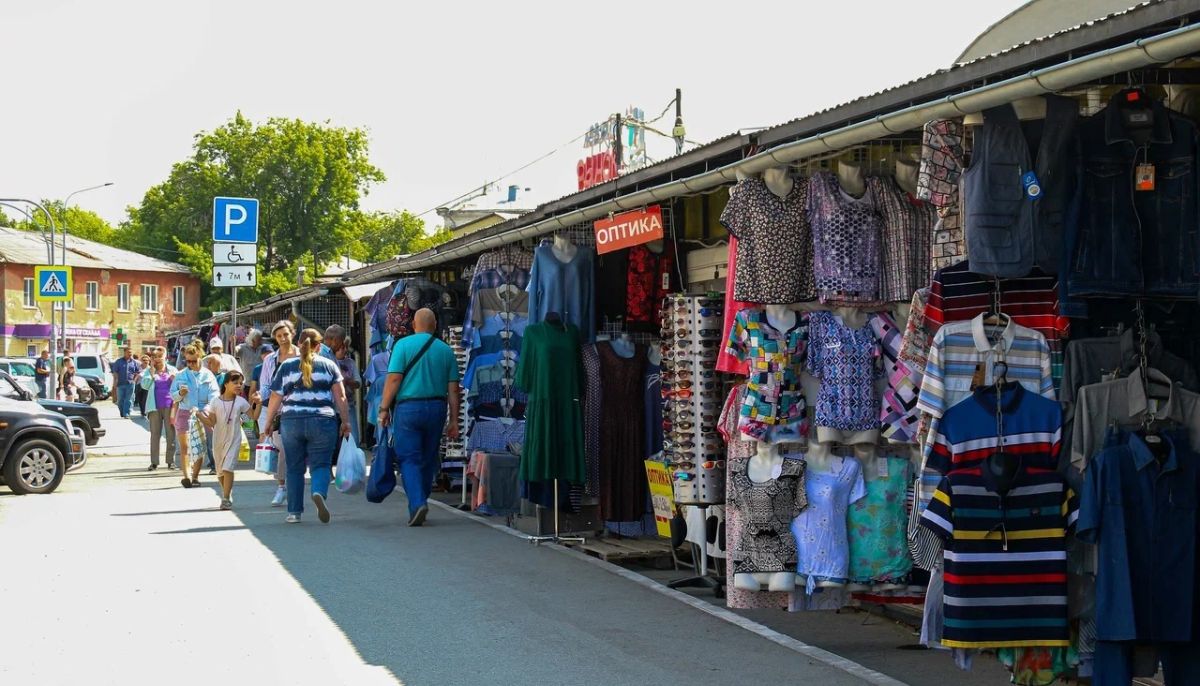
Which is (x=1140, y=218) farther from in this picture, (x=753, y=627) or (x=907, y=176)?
(x=753, y=627)

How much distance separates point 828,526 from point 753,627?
1144 millimetres

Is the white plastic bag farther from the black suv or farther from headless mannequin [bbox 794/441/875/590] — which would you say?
headless mannequin [bbox 794/441/875/590]

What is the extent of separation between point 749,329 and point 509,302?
6104mm

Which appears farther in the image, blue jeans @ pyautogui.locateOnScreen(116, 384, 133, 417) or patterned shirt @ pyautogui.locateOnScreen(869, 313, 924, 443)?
blue jeans @ pyautogui.locateOnScreen(116, 384, 133, 417)

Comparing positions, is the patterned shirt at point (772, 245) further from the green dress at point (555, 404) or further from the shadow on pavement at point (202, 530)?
the shadow on pavement at point (202, 530)

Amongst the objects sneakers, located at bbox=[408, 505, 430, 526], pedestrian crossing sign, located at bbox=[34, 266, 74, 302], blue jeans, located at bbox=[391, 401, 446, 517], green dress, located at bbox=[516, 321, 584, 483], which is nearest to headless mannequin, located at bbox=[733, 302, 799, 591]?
green dress, located at bbox=[516, 321, 584, 483]

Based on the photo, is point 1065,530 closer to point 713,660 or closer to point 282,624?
point 713,660

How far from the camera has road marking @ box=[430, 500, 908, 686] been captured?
715cm

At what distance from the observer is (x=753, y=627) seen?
8.44 metres

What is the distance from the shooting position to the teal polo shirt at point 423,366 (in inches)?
524

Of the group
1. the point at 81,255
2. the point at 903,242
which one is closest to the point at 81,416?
the point at 903,242

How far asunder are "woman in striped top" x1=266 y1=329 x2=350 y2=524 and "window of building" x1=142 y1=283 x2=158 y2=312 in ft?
233

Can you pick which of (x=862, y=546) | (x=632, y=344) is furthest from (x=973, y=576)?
(x=632, y=344)

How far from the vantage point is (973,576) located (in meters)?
6.19
